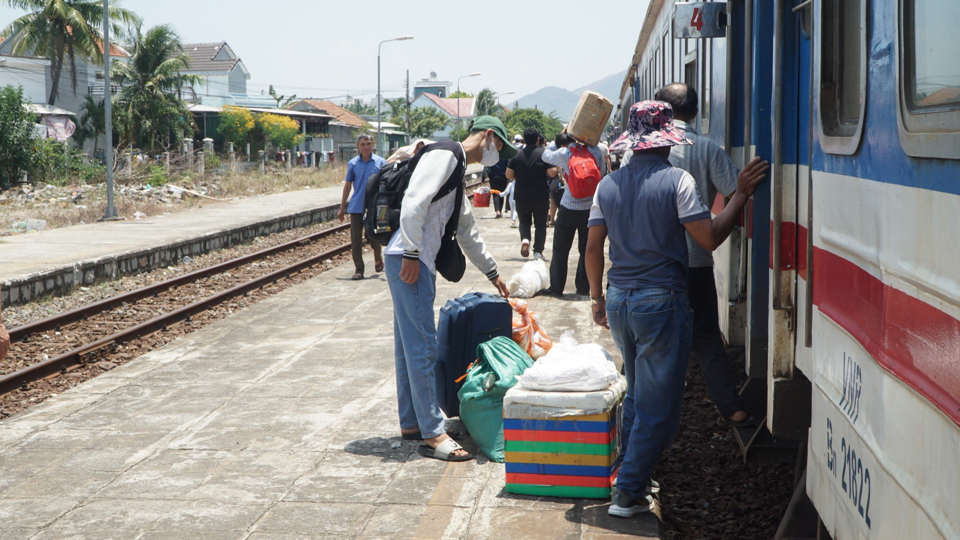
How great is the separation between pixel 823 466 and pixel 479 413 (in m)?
2.09

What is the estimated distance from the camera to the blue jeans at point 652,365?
149 inches

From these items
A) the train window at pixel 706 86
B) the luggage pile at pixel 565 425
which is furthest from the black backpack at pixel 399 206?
the train window at pixel 706 86

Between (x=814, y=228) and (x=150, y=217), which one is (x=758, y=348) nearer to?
(x=814, y=228)

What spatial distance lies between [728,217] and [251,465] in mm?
2791

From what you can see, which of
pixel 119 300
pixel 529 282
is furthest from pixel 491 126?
pixel 119 300

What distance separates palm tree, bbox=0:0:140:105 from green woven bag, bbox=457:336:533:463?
138 ft

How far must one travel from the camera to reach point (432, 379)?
16.0ft

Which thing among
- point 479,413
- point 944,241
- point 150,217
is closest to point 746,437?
point 479,413

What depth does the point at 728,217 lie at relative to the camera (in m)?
3.81

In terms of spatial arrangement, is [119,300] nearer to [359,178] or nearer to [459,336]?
[359,178]

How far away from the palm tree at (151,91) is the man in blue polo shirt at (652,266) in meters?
42.9

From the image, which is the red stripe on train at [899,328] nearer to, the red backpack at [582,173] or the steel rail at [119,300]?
the red backpack at [582,173]

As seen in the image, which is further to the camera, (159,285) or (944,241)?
(159,285)

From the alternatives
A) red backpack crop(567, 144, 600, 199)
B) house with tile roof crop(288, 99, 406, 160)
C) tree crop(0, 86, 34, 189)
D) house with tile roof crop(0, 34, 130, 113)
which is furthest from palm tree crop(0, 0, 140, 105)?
red backpack crop(567, 144, 600, 199)
